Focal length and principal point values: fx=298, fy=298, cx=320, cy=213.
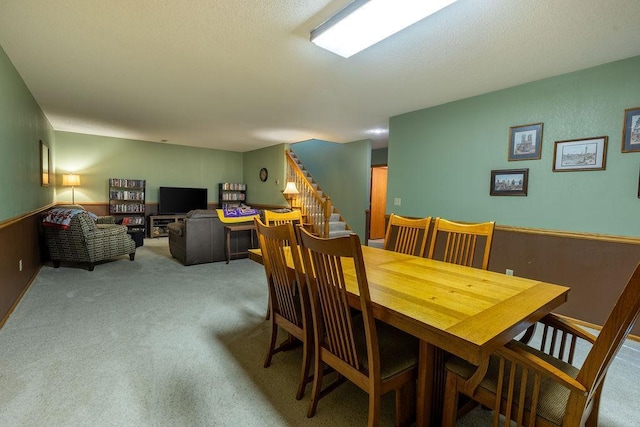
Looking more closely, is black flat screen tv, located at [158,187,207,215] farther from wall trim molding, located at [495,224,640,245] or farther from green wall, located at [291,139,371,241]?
wall trim molding, located at [495,224,640,245]

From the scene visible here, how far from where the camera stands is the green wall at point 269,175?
7.07m

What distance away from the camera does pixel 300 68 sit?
2793 millimetres

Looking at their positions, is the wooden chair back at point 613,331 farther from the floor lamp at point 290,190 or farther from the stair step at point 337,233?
the floor lamp at point 290,190

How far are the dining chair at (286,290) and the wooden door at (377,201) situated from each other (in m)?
5.68

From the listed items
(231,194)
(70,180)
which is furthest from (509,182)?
(70,180)

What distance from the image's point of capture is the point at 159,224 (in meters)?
Result: 7.30

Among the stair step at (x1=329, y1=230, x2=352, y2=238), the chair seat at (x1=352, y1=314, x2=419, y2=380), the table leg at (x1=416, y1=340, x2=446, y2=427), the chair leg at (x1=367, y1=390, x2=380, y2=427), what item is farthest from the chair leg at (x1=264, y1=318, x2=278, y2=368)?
the stair step at (x1=329, y1=230, x2=352, y2=238)

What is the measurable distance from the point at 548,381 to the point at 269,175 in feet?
22.8

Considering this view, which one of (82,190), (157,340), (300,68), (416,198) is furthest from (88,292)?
(82,190)

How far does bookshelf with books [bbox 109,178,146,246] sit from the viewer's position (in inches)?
266

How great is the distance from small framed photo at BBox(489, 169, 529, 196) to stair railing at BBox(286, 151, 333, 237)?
3.18 m

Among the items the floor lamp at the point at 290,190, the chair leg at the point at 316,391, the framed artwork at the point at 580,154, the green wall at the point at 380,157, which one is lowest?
the chair leg at the point at 316,391

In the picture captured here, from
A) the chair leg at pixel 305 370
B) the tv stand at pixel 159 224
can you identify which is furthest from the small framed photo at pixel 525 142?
the tv stand at pixel 159 224

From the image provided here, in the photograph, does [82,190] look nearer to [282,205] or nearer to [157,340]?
[282,205]
